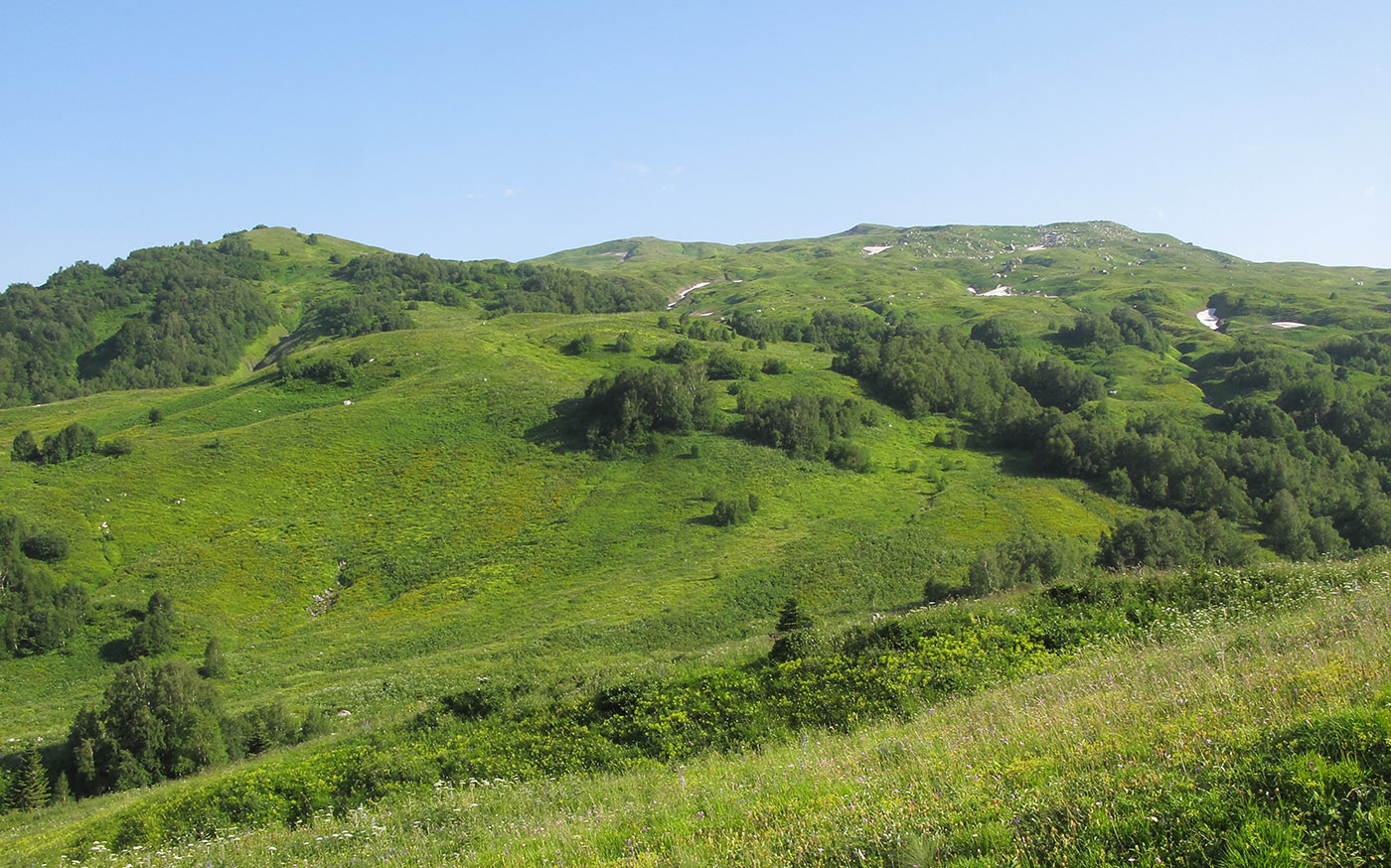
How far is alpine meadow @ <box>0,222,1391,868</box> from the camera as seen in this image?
662 centimetres

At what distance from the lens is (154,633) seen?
4188cm

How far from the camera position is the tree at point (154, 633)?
41.4 metres

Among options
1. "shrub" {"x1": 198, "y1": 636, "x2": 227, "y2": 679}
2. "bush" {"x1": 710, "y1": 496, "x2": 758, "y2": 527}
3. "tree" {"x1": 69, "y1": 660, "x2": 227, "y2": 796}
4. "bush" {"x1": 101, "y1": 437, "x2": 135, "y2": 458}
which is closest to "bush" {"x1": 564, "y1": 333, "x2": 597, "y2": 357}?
"bush" {"x1": 710, "y1": 496, "x2": 758, "y2": 527}

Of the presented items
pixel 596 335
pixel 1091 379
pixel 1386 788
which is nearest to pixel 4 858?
pixel 1386 788

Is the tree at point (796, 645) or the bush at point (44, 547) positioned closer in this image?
the tree at point (796, 645)

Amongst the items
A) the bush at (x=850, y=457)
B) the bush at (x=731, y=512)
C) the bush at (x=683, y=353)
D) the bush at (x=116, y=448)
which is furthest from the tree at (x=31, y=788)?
the bush at (x=683, y=353)

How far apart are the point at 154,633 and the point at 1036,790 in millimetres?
49172

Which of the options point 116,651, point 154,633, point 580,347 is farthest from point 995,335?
Result: point 116,651

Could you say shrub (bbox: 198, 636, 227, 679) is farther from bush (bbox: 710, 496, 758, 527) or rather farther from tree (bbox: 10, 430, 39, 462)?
tree (bbox: 10, 430, 39, 462)

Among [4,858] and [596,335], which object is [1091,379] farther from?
[4,858]

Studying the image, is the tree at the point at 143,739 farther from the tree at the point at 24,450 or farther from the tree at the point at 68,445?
the tree at the point at 24,450

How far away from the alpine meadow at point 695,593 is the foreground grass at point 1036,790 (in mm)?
46

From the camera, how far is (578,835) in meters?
7.46

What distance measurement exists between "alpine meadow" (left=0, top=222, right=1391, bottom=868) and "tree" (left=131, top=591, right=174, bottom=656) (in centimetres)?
22
